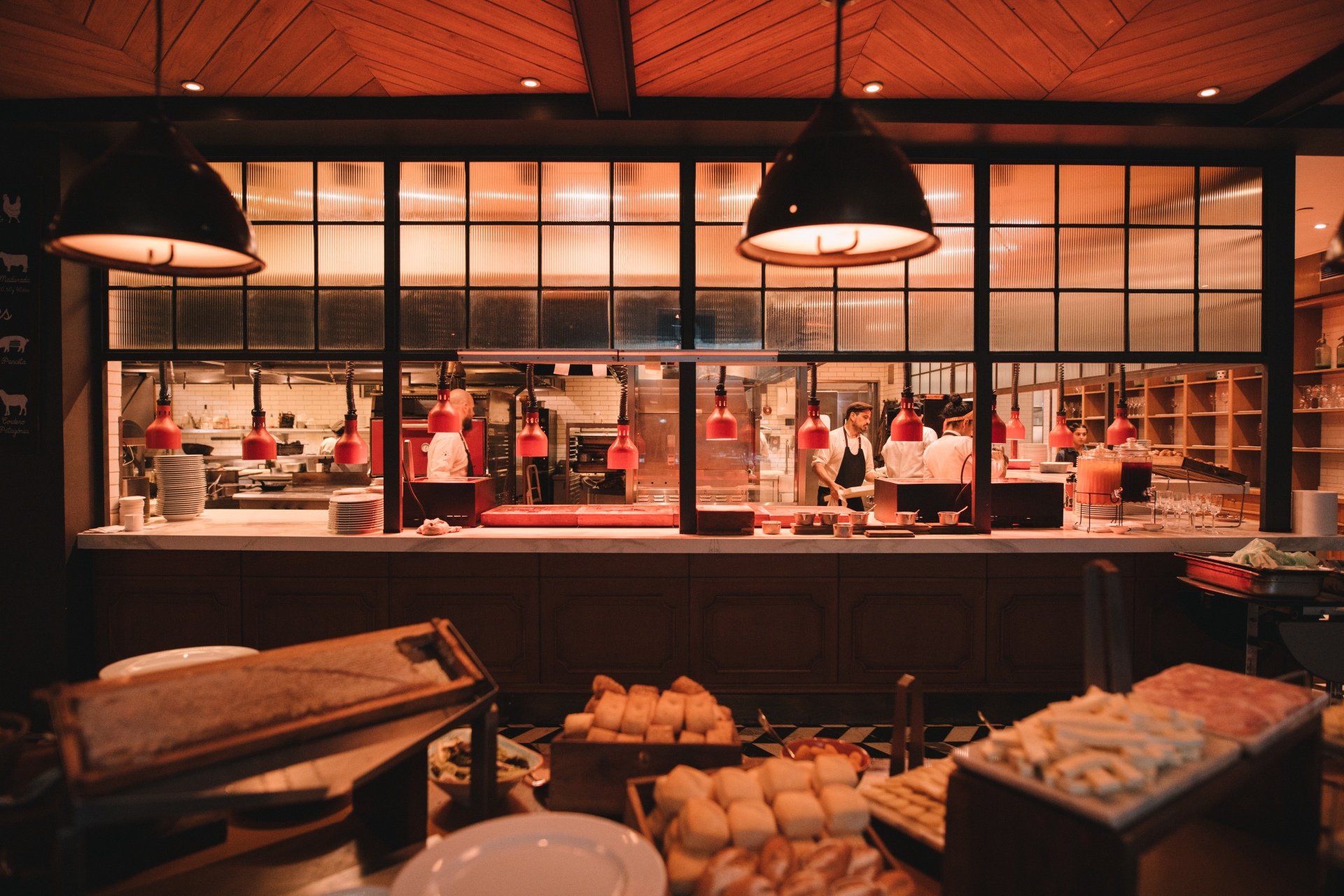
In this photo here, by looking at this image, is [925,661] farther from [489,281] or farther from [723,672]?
[489,281]

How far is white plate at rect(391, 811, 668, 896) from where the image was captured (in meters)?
1.17

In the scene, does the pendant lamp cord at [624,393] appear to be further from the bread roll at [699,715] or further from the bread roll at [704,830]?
the bread roll at [704,830]

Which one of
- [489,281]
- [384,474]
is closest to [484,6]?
[489,281]

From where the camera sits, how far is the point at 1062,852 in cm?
103

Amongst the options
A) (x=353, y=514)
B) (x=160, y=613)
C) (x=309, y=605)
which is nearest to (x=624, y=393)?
(x=353, y=514)

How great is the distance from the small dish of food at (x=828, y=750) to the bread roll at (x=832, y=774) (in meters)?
0.31

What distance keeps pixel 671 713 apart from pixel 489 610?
2.67m

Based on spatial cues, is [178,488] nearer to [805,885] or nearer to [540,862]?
[540,862]

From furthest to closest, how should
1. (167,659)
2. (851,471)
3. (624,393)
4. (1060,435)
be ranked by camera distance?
(851,471), (624,393), (1060,435), (167,659)

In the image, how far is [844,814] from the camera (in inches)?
51.6

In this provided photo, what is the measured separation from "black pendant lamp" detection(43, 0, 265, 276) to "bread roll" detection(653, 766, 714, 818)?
61.1 inches

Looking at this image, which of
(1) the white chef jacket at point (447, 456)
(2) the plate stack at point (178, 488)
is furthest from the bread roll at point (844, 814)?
(2) the plate stack at point (178, 488)

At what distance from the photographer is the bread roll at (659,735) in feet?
5.13

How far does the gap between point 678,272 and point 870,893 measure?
3.76 metres
